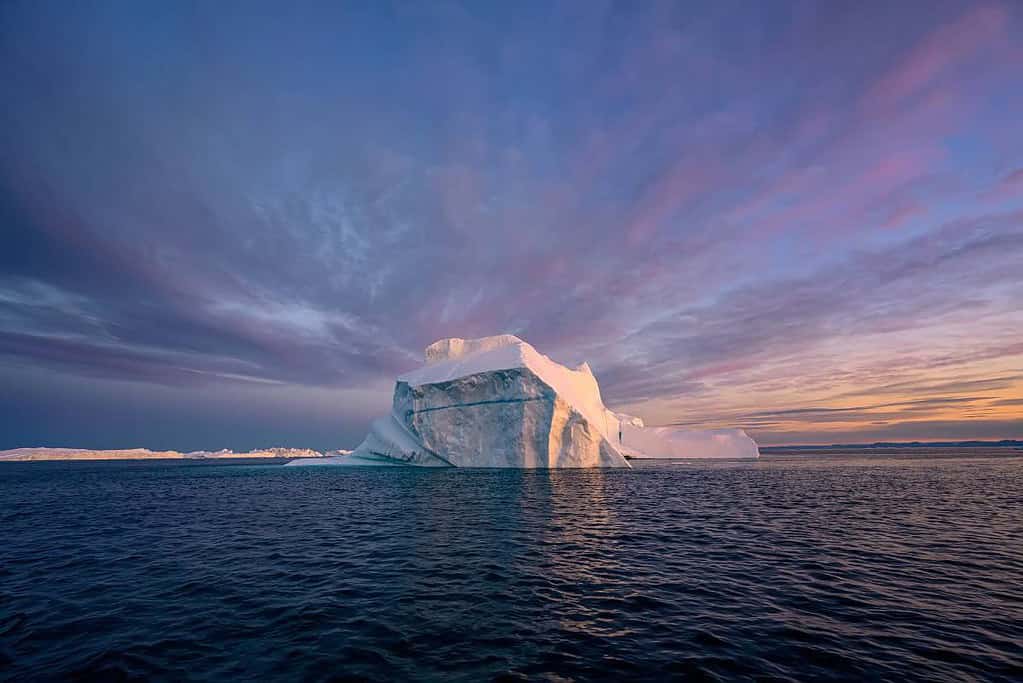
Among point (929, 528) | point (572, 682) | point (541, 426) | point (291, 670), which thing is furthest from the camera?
point (541, 426)

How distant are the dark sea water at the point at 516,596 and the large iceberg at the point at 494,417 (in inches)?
896

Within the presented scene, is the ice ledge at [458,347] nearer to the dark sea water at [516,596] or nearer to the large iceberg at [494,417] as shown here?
the large iceberg at [494,417]

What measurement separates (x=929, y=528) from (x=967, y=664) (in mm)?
12995

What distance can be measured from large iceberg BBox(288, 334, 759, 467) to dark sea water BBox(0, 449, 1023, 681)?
22746mm

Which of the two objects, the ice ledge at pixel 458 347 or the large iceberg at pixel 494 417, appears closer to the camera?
the large iceberg at pixel 494 417

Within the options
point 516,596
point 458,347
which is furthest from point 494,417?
point 516,596

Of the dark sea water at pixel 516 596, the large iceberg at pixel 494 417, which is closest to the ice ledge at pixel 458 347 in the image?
the large iceberg at pixel 494 417

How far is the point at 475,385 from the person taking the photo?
4303 cm

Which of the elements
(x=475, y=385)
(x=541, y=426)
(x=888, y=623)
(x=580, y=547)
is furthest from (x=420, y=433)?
(x=888, y=623)

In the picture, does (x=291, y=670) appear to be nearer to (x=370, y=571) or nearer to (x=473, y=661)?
(x=473, y=661)

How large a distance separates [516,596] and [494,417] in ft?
115

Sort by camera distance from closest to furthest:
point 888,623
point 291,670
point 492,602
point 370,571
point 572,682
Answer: point 572,682 < point 291,670 < point 888,623 < point 492,602 < point 370,571

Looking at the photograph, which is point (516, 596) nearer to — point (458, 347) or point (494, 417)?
point (494, 417)

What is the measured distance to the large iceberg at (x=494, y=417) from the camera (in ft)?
136
